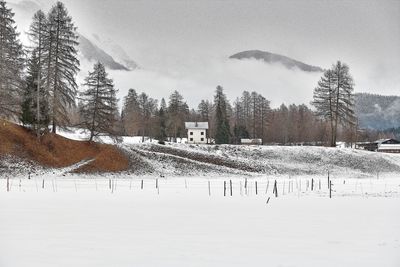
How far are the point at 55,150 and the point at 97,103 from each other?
815 cm

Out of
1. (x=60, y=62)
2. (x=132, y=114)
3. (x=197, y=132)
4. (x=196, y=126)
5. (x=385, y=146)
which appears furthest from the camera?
(x=385, y=146)

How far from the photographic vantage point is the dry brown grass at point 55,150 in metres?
38.0

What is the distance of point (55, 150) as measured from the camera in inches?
1596

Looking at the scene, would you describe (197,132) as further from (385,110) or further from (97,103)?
(385,110)

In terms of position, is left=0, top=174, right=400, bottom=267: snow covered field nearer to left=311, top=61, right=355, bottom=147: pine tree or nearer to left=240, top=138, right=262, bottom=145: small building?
left=311, top=61, right=355, bottom=147: pine tree

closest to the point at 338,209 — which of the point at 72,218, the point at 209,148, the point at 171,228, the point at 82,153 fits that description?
the point at 171,228

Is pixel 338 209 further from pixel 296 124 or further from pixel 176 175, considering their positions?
pixel 296 124

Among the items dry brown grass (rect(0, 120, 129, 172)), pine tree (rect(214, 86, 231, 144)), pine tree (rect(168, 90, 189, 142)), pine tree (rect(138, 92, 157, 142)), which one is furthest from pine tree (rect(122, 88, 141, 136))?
dry brown grass (rect(0, 120, 129, 172))

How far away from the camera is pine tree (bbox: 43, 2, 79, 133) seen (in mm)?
41531

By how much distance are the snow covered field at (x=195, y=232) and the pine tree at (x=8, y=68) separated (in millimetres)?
18429

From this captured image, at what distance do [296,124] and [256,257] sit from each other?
99818mm

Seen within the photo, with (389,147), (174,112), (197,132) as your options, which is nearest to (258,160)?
(174,112)

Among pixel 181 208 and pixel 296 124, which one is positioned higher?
pixel 296 124

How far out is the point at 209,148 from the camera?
54594 millimetres
